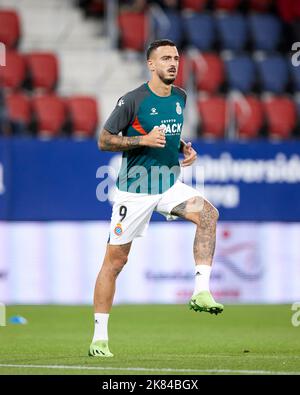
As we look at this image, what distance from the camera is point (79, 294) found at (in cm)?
1589

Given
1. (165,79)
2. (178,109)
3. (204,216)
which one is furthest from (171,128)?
(204,216)

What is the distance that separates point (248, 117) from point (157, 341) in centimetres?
827

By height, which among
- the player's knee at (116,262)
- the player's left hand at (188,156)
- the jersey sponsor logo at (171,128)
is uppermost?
the jersey sponsor logo at (171,128)

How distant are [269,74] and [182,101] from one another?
10612 mm

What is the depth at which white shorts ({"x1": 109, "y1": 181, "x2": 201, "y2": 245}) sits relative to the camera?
966cm

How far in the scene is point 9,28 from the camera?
18.8 metres

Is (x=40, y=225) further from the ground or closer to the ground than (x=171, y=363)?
further from the ground

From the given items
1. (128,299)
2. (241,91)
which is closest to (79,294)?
(128,299)

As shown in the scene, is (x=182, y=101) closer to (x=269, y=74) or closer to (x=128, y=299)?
(x=128, y=299)

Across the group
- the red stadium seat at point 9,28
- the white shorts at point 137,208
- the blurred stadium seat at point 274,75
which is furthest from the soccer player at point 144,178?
the blurred stadium seat at point 274,75

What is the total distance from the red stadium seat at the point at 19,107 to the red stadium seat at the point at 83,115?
755 millimetres

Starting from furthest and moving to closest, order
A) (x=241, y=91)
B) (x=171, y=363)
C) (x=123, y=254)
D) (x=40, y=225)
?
1. (x=241, y=91)
2. (x=40, y=225)
3. (x=123, y=254)
4. (x=171, y=363)

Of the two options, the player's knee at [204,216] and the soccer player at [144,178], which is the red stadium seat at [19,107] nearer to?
the soccer player at [144,178]

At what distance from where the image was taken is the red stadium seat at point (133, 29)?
1966 centimetres
